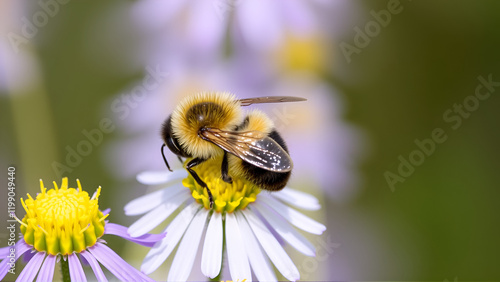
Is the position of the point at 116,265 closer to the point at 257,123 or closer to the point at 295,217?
the point at 295,217

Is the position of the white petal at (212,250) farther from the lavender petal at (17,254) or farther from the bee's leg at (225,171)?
the lavender petal at (17,254)

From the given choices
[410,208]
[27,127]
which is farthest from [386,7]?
[27,127]

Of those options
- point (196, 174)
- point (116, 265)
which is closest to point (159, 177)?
point (196, 174)

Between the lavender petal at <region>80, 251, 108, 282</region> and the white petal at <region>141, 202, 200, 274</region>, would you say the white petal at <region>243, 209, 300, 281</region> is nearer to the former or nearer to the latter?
the white petal at <region>141, 202, 200, 274</region>

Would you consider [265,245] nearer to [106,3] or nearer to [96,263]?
[96,263]

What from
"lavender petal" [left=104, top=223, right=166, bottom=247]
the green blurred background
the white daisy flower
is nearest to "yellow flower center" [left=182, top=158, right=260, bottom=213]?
the white daisy flower
